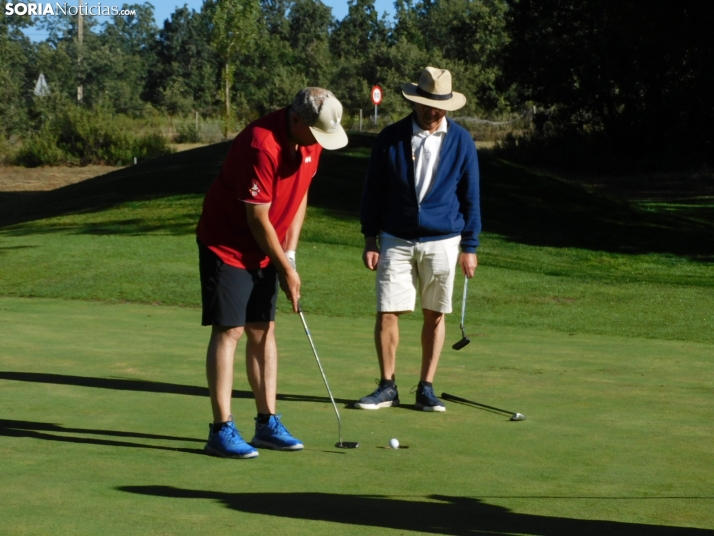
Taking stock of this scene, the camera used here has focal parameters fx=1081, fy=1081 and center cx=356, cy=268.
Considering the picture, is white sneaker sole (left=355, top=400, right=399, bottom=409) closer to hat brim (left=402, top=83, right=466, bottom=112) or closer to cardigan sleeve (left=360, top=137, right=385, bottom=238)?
cardigan sleeve (left=360, top=137, right=385, bottom=238)

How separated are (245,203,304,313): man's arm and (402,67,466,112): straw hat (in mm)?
1727

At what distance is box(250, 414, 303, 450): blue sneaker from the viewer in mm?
5367

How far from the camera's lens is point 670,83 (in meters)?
41.6

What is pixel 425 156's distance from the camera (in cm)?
670

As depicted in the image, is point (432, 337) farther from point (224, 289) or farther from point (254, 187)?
point (254, 187)

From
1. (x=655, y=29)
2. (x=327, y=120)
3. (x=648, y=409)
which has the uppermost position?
(x=655, y=29)

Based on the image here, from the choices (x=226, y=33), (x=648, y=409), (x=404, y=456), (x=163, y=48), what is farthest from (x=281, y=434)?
(x=163, y=48)

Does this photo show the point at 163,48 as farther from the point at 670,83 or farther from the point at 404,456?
the point at 404,456

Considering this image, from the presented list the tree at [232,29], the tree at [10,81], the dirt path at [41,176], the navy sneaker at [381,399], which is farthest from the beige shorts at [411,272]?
the tree at [232,29]

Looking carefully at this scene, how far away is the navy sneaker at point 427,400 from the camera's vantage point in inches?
258

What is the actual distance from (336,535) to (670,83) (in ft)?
133

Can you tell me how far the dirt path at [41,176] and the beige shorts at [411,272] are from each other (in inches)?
1185

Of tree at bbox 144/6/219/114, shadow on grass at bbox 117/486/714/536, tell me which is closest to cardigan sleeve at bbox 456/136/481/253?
shadow on grass at bbox 117/486/714/536

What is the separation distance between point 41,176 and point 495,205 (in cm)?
2021
